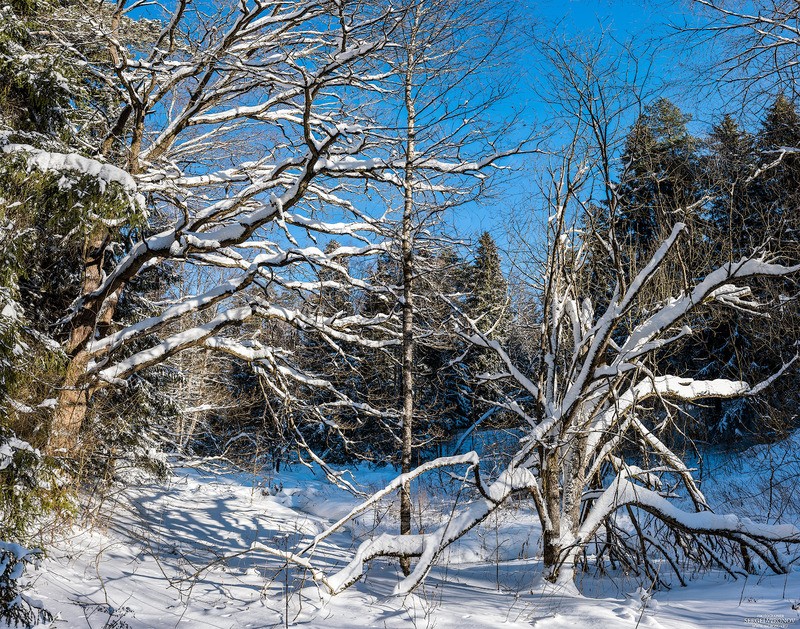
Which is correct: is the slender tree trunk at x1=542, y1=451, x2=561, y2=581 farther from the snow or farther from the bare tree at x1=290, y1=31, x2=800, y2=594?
the snow

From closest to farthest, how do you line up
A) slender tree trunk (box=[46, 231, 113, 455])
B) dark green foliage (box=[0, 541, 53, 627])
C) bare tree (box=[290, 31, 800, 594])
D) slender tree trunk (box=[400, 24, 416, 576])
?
dark green foliage (box=[0, 541, 53, 627])
bare tree (box=[290, 31, 800, 594])
slender tree trunk (box=[46, 231, 113, 455])
slender tree trunk (box=[400, 24, 416, 576])

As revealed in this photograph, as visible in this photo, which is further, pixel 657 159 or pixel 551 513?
pixel 657 159

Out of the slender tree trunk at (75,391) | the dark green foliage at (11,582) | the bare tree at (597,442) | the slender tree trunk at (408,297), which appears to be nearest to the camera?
the dark green foliage at (11,582)

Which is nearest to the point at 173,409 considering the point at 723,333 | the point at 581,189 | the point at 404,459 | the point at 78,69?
the point at 404,459

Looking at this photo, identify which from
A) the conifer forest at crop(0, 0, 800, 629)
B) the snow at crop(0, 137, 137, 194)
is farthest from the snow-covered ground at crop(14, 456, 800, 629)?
the snow at crop(0, 137, 137, 194)

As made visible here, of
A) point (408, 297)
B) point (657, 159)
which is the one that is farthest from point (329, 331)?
point (657, 159)

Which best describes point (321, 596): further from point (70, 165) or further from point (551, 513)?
point (70, 165)

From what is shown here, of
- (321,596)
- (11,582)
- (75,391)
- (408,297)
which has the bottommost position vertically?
(321,596)

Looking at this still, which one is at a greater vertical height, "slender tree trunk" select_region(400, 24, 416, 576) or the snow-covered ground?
"slender tree trunk" select_region(400, 24, 416, 576)

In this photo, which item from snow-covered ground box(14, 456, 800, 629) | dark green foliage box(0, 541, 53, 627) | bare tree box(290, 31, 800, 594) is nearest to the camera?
dark green foliage box(0, 541, 53, 627)

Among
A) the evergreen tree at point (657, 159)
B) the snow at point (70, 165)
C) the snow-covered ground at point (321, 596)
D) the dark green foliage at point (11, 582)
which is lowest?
the snow-covered ground at point (321, 596)

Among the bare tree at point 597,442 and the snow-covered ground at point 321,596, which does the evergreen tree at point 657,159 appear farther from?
the snow-covered ground at point 321,596

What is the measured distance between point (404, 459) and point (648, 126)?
4.85 meters

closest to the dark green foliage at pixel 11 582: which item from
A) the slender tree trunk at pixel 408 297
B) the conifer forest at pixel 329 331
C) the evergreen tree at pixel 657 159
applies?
the conifer forest at pixel 329 331
